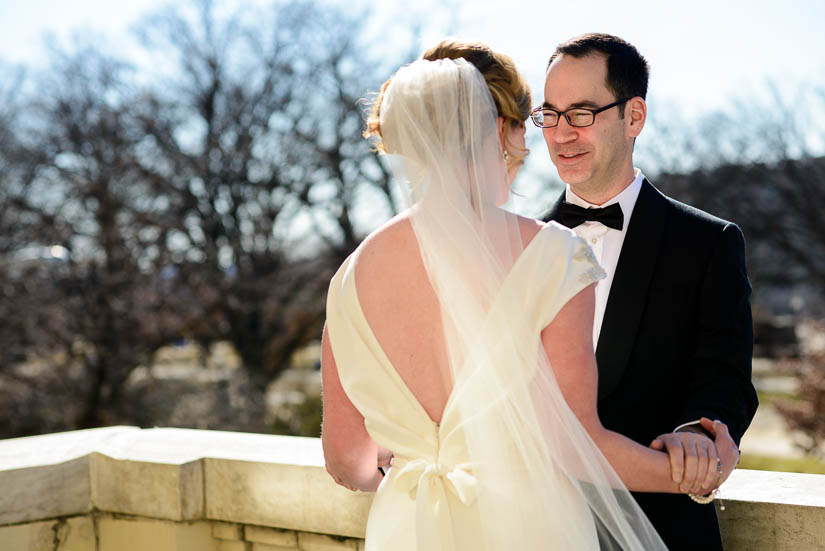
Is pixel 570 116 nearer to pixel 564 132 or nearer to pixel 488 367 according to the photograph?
pixel 564 132

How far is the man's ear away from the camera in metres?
2.42

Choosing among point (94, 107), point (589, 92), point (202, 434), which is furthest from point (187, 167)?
point (589, 92)

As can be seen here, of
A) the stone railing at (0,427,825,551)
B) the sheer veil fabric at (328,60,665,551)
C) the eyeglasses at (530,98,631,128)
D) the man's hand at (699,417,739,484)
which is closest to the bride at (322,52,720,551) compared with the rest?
the sheer veil fabric at (328,60,665,551)

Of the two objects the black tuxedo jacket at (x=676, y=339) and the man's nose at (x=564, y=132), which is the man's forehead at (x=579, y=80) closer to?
the man's nose at (x=564, y=132)

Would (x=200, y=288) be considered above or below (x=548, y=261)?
below

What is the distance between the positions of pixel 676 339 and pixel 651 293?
139mm

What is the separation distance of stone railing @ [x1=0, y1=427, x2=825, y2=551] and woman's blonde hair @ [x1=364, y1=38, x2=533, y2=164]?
58.0 inches

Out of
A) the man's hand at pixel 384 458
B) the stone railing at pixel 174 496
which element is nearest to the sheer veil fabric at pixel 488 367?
the man's hand at pixel 384 458

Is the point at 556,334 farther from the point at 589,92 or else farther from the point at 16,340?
the point at 16,340

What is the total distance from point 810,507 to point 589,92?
1288mm

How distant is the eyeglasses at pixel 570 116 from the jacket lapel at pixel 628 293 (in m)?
0.30

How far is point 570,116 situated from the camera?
241 centimetres

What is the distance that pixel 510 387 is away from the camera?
180 cm

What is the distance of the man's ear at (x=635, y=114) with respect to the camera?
7.95ft
